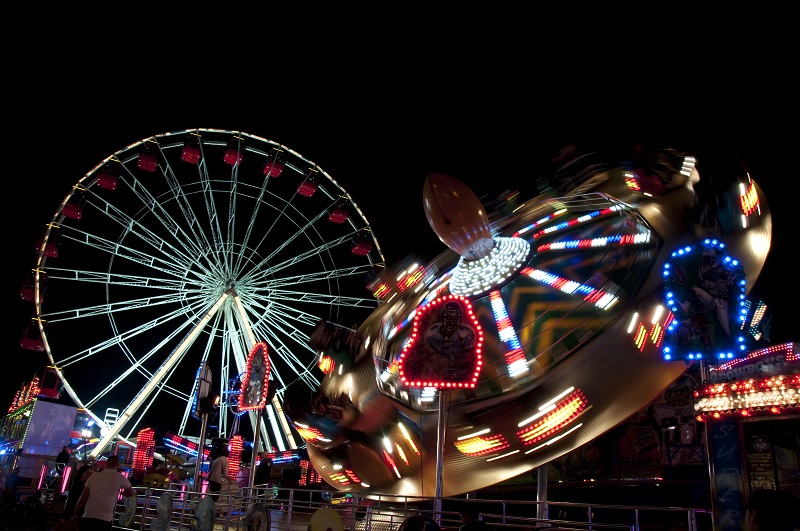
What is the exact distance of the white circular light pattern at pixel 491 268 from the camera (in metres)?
13.0

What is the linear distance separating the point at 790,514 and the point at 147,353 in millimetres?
22765

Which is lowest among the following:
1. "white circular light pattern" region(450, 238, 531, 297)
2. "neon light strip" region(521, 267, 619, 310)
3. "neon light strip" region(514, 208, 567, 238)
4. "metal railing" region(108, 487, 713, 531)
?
"metal railing" region(108, 487, 713, 531)

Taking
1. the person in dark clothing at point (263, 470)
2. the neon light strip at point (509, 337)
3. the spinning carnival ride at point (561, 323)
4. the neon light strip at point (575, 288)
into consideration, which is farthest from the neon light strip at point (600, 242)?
the person in dark clothing at point (263, 470)

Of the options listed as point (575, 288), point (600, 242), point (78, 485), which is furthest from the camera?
point (600, 242)

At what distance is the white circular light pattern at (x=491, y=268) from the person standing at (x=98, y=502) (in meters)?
7.90

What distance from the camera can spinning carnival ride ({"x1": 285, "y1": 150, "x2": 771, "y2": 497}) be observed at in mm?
9734

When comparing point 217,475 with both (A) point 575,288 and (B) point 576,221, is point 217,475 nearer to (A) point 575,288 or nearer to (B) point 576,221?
(A) point 575,288

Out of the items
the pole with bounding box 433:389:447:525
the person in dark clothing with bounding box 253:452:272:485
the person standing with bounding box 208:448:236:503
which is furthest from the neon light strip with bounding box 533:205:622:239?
the person in dark clothing with bounding box 253:452:272:485

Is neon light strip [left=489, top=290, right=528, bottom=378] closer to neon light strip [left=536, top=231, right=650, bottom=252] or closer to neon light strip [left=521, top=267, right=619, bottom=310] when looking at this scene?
neon light strip [left=521, top=267, right=619, bottom=310]

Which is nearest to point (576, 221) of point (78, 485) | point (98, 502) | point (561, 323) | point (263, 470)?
point (561, 323)

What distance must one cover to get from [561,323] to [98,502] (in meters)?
8.01

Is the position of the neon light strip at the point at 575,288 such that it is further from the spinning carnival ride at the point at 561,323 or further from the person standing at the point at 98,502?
the person standing at the point at 98,502

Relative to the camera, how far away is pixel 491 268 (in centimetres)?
1323

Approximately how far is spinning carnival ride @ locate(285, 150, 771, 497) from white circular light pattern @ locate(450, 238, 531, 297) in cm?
3
